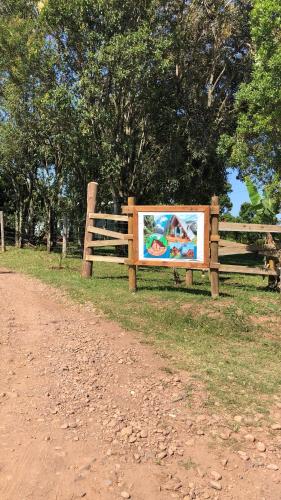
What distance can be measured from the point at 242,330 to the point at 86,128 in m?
11.6

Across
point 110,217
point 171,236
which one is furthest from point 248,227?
point 110,217

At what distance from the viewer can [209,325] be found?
25.5 ft

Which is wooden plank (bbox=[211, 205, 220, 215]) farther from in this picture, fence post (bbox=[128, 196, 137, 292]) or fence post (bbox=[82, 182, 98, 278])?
fence post (bbox=[82, 182, 98, 278])

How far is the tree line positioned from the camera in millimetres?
15586

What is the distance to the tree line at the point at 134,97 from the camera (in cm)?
1559

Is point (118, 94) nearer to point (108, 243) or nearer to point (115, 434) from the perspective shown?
point (108, 243)

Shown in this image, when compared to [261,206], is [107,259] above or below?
below

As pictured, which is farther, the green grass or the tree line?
the tree line

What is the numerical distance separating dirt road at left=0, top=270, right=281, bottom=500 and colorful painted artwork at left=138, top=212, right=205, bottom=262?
12.6 ft

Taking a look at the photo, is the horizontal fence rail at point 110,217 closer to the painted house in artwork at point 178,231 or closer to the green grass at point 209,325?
the painted house in artwork at point 178,231

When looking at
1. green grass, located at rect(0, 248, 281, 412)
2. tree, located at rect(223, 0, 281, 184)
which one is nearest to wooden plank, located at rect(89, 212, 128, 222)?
green grass, located at rect(0, 248, 281, 412)

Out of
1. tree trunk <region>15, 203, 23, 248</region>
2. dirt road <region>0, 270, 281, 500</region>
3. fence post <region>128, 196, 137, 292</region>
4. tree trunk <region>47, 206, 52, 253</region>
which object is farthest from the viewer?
tree trunk <region>15, 203, 23, 248</region>

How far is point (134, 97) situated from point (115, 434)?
49.9 ft

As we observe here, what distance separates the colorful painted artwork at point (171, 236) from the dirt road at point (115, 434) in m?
3.83
